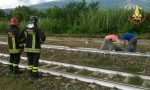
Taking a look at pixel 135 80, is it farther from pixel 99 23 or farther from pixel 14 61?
pixel 99 23

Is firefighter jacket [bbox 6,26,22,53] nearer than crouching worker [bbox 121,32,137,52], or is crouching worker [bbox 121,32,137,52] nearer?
firefighter jacket [bbox 6,26,22,53]

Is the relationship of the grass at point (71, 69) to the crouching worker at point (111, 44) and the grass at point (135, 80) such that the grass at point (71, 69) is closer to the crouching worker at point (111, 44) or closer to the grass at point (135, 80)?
the grass at point (135, 80)

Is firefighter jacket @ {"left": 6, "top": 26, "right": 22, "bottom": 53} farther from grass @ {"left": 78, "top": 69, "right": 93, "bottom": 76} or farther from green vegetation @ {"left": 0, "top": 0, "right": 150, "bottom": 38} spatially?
green vegetation @ {"left": 0, "top": 0, "right": 150, "bottom": 38}

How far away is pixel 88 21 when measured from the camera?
2602 centimetres

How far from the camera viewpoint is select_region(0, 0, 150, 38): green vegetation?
2413cm

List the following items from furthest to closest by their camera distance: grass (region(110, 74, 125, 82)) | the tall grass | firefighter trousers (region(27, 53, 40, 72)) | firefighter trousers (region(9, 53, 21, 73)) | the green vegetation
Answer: the green vegetation → the tall grass → firefighter trousers (region(9, 53, 21, 73)) → firefighter trousers (region(27, 53, 40, 72)) → grass (region(110, 74, 125, 82))

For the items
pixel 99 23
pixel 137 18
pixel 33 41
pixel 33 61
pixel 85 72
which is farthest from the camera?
pixel 99 23

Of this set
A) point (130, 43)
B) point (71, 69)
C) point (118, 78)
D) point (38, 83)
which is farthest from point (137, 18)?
point (38, 83)

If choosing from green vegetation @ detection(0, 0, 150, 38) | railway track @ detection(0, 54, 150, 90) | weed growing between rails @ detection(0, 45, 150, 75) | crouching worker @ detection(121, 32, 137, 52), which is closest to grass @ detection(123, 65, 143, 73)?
weed growing between rails @ detection(0, 45, 150, 75)

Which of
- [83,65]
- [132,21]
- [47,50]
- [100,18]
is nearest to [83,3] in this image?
[100,18]

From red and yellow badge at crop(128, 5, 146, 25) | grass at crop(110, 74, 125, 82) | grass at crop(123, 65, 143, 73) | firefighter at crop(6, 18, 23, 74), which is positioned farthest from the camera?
red and yellow badge at crop(128, 5, 146, 25)

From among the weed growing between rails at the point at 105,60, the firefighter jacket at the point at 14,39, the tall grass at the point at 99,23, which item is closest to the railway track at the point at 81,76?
the weed growing between rails at the point at 105,60

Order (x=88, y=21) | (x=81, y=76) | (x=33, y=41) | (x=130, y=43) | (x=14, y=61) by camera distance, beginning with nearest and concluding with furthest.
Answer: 1. (x=81, y=76)
2. (x=33, y=41)
3. (x=14, y=61)
4. (x=130, y=43)
5. (x=88, y=21)

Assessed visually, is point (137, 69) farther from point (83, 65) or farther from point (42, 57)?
point (42, 57)
